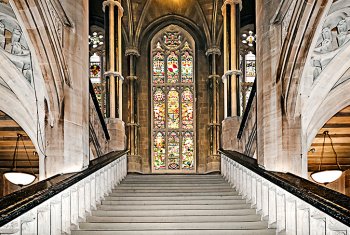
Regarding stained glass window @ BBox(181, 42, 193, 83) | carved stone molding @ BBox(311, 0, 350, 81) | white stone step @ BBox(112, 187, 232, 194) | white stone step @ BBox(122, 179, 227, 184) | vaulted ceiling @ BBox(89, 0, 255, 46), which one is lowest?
white stone step @ BBox(112, 187, 232, 194)

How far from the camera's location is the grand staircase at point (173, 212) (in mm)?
7746

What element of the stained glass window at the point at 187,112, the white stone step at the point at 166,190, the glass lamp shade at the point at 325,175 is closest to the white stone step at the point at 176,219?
the white stone step at the point at 166,190

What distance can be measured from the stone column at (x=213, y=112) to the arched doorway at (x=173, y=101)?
102 cm

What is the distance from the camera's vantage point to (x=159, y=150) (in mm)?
21828

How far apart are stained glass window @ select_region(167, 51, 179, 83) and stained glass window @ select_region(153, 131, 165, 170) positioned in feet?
6.15

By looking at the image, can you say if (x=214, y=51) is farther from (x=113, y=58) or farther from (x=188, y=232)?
(x=188, y=232)

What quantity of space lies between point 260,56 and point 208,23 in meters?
11.3

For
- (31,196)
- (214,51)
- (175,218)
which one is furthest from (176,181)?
(214,51)

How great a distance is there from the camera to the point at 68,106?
31.8 feet

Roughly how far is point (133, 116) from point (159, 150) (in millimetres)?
1630

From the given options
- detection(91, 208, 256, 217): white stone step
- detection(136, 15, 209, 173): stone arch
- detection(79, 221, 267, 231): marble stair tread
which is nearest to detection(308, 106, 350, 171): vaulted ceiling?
detection(136, 15, 209, 173): stone arch

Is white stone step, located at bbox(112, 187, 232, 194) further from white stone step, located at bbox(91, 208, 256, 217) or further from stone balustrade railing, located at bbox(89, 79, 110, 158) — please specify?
stone balustrade railing, located at bbox(89, 79, 110, 158)

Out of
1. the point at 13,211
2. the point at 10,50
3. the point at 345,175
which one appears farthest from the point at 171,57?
the point at 13,211

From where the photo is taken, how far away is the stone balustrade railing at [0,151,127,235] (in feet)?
17.5
